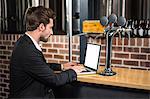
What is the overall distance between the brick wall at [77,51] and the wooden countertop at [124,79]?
275mm

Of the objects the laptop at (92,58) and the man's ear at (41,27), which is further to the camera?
the laptop at (92,58)

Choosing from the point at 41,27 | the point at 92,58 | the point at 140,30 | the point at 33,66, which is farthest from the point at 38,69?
the point at 140,30

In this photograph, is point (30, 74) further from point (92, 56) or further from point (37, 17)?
point (92, 56)

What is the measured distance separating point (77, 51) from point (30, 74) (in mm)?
1097

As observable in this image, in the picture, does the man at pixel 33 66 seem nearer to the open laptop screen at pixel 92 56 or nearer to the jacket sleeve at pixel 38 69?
the jacket sleeve at pixel 38 69

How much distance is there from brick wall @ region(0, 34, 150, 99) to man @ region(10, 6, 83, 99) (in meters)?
0.78

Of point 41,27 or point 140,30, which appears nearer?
point 41,27

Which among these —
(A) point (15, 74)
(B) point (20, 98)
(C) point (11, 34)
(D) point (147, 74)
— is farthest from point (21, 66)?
(C) point (11, 34)

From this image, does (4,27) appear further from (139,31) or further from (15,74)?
(139,31)

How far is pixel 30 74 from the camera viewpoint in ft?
6.70

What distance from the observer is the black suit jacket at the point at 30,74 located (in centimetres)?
201

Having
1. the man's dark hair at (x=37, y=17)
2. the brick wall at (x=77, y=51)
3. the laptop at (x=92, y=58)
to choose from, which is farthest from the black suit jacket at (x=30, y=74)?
the brick wall at (x=77, y=51)

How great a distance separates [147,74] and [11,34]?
76.5 inches

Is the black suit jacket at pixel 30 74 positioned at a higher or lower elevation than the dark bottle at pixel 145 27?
lower
